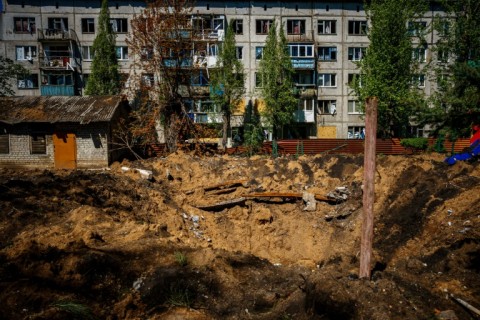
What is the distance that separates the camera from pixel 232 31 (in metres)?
28.3

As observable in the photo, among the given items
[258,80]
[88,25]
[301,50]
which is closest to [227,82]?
[258,80]

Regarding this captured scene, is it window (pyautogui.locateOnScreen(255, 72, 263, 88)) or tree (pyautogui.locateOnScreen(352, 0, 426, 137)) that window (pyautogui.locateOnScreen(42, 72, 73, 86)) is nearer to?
window (pyautogui.locateOnScreen(255, 72, 263, 88))

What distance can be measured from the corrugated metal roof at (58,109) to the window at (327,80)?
20172 mm

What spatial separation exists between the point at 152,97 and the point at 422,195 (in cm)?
1799

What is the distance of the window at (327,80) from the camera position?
3161 centimetres

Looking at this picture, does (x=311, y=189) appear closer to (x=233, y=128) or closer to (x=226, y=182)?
(x=226, y=182)

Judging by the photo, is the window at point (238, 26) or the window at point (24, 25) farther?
the window at point (238, 26)

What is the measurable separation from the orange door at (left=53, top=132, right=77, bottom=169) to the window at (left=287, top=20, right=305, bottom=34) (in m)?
23.0

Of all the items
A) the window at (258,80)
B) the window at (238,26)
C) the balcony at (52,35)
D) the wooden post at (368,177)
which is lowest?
the wooden post at (368,177)

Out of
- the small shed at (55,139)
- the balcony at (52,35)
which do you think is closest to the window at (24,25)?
the balcony at (52,35)

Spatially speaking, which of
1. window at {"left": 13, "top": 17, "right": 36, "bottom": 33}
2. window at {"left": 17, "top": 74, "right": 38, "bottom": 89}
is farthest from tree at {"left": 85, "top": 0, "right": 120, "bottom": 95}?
window at {"left": 13, "top": 17, "right": 36, "bottom": 33}

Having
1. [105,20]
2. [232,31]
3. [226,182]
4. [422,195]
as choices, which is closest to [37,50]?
[105,20]

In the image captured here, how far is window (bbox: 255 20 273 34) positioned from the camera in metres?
30.6

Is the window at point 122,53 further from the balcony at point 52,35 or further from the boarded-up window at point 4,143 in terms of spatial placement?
the boarded-up window at point 4,143
